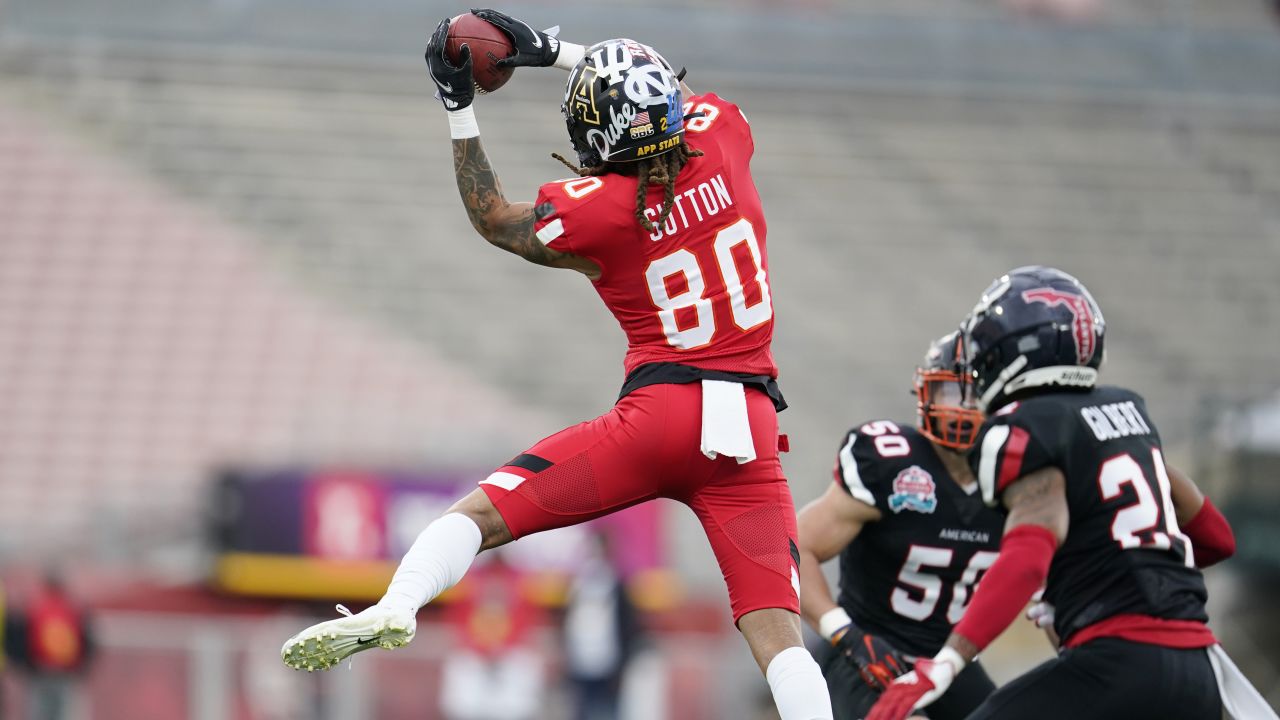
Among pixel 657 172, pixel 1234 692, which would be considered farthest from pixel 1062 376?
pixel 657 172

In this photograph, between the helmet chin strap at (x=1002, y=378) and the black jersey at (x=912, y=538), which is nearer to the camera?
the helmet chin strap at (x=1002, y=378)

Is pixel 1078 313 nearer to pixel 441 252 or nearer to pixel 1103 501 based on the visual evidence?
pixel 1103 501

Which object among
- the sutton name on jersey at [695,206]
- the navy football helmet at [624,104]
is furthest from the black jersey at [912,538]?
the navy football helmet at [624,104]

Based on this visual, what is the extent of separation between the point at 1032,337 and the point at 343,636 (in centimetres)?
206

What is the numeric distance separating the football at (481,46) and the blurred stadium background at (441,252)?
23.6 ft

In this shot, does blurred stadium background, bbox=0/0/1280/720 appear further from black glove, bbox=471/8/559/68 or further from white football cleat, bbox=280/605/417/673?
white football cleat, bbox=280/605/417/673

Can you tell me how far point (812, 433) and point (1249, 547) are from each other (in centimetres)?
412

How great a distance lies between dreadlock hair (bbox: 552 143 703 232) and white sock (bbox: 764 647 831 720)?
1.22 meters

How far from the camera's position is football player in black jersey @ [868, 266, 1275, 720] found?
445 cm

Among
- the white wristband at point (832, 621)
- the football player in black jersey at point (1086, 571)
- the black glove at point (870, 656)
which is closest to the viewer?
the football player in black jersey at point (1086, 571)

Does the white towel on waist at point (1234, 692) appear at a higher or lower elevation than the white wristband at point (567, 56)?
lower

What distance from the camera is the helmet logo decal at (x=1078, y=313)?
4.70 metres

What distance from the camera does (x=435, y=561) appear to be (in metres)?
4.35

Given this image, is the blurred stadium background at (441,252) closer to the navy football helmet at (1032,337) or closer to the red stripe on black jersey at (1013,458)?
the navy football helmet at (1032,337)
